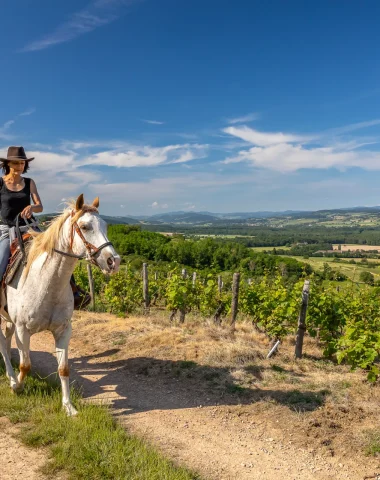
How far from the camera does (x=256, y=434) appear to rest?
4613 mm

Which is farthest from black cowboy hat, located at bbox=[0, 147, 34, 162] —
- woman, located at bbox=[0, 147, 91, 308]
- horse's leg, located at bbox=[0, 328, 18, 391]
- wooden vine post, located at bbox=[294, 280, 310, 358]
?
wooden vine post, located at bbox=[294, 280, 310, 358]

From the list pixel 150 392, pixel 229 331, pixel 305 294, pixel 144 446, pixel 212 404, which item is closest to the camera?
pixel 144 446

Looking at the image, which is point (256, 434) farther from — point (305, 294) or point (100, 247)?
point (305, 294)

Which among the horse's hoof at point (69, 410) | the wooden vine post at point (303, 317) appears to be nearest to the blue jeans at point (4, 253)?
the horse's hoof at point (69, 410)

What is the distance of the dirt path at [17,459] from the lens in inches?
137

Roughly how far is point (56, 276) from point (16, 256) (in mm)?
915

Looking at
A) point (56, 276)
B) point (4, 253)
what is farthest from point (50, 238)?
point (4, 253)

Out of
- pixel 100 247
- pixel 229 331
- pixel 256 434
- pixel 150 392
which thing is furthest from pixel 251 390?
pixel 100 247

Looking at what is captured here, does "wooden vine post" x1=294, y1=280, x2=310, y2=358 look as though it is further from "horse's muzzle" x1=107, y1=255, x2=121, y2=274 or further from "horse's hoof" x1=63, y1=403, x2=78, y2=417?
"horse's muzzle" x1=107, y1=255, x2=121, y2=274

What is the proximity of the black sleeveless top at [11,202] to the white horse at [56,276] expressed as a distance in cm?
69

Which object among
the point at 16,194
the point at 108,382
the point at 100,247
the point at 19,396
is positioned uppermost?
the point at 16,194

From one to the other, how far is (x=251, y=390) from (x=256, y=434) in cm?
118

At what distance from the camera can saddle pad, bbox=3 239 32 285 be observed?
480 centimetres

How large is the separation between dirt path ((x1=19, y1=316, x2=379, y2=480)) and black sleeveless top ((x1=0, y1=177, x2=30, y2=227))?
9.67ft
